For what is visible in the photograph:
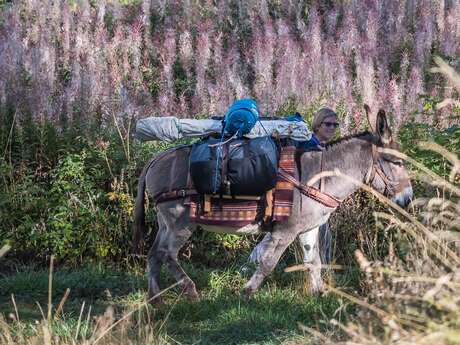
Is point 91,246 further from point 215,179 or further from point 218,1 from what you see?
point 218,1

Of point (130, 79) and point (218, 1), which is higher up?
point (218, 1)

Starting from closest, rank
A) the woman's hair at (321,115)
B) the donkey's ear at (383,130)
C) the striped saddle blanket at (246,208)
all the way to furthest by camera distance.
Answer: the striped saddle blanket at (246,208) < the donkey's ear at (383,130) < the woman's hair at (321,115)

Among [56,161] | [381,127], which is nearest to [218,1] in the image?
[56,161]

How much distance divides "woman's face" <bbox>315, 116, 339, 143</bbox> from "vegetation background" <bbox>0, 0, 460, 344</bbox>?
1.01m

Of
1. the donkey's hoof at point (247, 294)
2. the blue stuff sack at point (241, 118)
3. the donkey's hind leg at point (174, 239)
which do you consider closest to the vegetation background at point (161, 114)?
the donkey's hoof at point (247, 294)

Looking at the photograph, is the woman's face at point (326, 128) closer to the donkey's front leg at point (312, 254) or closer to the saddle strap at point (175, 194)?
the donkey's front leg at point (312, 254)

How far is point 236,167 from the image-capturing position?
7059 millimetres

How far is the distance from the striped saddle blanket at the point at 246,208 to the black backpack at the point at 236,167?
0.14m

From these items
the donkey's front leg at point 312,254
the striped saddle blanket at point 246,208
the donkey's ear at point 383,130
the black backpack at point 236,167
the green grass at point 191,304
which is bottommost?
the green grass at point 191,304

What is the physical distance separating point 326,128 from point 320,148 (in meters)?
0.57

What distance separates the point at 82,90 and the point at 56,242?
2.48 metres

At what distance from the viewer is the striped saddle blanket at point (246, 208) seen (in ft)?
23.8

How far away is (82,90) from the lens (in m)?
10.9

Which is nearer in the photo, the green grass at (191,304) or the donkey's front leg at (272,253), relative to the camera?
the green grass at (191,304)
